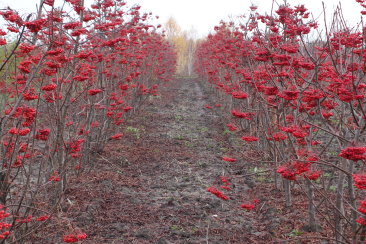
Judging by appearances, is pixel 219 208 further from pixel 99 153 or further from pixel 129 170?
pixel 99 153

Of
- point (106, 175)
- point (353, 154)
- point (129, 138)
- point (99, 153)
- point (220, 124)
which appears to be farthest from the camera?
point (220, 124)

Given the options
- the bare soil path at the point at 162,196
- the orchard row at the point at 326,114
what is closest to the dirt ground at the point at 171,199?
the bare soil path at the point at 162,196

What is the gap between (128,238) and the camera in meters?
4.86

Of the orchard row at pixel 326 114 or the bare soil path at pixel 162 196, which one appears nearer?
the orchard row at pixel 326 114

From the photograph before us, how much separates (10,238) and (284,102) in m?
3.69

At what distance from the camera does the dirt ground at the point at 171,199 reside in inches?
198

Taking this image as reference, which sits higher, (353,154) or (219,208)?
(353,154)

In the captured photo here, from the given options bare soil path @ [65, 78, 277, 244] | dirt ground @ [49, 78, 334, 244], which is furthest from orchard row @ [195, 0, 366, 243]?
bare soil path @ [65, 78, 277, 244]

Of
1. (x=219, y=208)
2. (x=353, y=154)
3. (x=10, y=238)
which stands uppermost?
(x=353, y=154)

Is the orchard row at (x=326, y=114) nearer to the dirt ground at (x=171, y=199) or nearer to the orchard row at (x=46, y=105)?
the dirt ground at (x=171, y=199)

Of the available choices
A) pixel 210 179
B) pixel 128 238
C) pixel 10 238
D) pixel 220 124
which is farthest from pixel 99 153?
pixel 220 124

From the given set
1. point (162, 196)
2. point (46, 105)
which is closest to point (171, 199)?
point (162, 196)

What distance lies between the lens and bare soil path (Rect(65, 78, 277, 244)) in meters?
5.06

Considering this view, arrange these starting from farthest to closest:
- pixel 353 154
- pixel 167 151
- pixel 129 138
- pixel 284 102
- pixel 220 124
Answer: pixel 220 124, pixel 129 138, pixel 167 151, pixel 284 102, pixel 353 154
